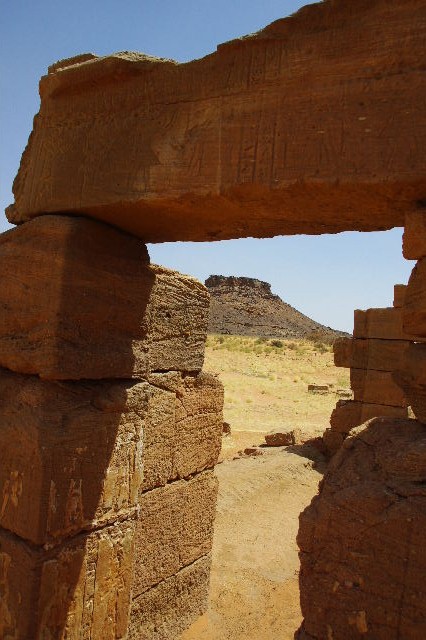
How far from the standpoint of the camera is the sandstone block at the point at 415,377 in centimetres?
217

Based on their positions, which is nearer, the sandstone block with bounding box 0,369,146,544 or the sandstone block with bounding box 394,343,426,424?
the sandstone block with bounding box 394,343,426,424

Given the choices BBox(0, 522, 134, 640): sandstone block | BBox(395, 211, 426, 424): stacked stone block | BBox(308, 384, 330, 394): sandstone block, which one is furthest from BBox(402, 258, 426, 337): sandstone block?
BBox(308, 384, 330, 394): sandstone block

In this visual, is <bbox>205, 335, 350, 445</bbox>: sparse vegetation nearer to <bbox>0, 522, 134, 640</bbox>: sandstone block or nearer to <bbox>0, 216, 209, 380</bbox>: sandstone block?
<bbox>0, 522, 134, 640</bbox>: sandstone block

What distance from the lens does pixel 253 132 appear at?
7.82 feet

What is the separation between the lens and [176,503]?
3959mm

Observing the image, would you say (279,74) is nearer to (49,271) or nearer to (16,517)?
(49,271)

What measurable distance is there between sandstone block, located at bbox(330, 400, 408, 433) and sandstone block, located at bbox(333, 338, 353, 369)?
2.29ft

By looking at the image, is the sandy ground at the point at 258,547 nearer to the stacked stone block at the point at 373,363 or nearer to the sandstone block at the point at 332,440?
the sandstone block at the point at 332,440

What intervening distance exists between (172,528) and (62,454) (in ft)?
4.92

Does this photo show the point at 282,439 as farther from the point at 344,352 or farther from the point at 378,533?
the point at 378,533

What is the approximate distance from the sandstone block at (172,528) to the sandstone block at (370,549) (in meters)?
1.76

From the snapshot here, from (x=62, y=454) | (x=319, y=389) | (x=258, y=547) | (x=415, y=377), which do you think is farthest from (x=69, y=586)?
(x=319, y=389)

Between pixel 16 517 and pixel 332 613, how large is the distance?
1.71 meters

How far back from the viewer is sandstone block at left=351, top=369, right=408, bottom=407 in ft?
29.1
